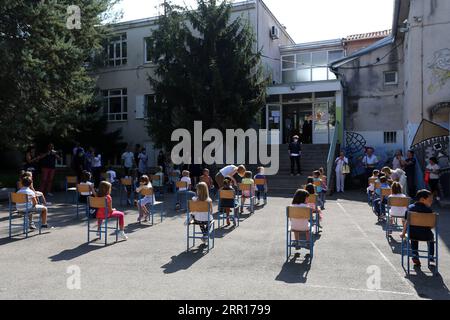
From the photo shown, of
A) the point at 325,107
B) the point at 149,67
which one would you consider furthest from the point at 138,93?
the point at 325,107

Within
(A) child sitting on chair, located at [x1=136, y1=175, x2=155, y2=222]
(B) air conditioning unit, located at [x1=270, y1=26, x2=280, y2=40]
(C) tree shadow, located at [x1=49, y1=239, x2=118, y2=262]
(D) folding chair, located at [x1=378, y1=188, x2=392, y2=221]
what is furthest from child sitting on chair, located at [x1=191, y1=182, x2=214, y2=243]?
(B) air conditioning unit, located at [x1=270, y1=26, x2=280, y2=40]

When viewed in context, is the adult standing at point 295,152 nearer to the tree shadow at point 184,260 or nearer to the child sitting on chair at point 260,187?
the child sitting on chair at point 260,187

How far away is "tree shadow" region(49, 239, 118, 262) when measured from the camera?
286 inches

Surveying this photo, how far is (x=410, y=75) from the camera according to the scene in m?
17.0

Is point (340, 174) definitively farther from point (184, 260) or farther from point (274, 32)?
point (184, 260)

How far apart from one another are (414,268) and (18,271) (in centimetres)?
602

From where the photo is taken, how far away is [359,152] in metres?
21.4

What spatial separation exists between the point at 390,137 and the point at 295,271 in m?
16.4

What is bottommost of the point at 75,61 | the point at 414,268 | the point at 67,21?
the point at 414,268

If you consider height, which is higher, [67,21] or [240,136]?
[67,21]

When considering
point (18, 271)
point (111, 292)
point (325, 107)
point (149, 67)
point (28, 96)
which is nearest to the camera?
point (111, 292)

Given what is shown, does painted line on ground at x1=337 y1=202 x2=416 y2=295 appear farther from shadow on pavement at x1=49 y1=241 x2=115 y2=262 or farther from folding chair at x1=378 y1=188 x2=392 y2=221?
shadow on pavement at x1=49 y1=241 x2=115 y2=262

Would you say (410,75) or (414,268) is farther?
(410,75)
